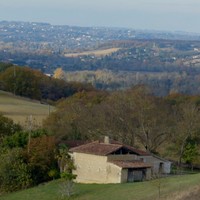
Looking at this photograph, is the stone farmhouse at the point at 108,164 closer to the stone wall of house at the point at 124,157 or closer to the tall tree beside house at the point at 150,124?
the stone wall of house at the point at 124,157

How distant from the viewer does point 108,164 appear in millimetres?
40531

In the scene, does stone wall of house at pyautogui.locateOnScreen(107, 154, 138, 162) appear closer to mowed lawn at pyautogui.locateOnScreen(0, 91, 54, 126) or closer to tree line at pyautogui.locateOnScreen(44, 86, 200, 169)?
tree line at pyautogui.locateOnScreen(44, 86, 200, 169)

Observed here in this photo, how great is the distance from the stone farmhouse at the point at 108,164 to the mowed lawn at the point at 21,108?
90.3 ft

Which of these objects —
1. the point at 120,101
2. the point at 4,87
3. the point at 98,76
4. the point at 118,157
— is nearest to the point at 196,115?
the point at 120,101

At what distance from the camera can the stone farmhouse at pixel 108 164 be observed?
3997 cm

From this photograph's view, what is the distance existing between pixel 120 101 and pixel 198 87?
103371 mm

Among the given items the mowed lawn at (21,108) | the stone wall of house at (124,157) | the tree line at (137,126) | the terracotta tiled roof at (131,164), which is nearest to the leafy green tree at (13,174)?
the stone wall of house at (124,157)

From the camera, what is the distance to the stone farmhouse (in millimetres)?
39969

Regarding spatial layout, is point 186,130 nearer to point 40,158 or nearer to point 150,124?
point 150,124

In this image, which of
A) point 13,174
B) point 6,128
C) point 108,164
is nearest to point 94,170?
point 108,164

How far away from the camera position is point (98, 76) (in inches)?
7037

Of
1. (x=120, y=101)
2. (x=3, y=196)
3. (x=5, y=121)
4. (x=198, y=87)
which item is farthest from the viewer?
(x=198, y=87)

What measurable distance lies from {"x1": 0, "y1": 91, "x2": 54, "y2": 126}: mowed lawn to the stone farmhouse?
90.3 ft

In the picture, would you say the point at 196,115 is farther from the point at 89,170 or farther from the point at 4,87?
the point at 4,87
